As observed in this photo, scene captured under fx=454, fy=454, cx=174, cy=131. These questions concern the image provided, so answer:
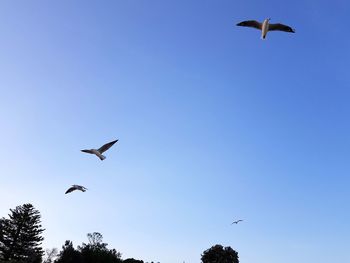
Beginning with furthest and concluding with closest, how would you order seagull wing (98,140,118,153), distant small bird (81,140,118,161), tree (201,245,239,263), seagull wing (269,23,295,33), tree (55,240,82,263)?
tree (201,245,239,263)
tree (55,240,82,263)
seagull wing (98,140,118,153)
distant small bird (81,140,118,161)
seagull wing (269,23,295,33)

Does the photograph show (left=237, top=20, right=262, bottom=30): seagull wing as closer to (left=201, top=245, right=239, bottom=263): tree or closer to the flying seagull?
the flying seagull

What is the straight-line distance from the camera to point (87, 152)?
25.1m

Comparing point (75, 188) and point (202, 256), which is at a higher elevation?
point (202, 256)

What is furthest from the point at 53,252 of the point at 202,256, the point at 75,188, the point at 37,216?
the point at 75,188

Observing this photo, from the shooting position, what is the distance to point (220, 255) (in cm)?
12031

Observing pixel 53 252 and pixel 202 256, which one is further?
pixel 53 252

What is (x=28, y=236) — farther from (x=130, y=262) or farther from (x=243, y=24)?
(x=243, y=24)

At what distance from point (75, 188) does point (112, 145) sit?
418cm

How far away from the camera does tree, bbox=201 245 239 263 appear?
394 feet

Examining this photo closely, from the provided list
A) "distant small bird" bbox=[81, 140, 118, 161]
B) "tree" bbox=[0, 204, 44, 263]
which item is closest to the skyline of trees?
"tree" bbox=[0, 204, 44, 263]

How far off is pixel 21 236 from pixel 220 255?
50.7 m

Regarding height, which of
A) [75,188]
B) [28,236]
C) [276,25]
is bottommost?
[75,188]

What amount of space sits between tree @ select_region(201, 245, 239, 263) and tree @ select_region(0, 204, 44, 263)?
1720 inches

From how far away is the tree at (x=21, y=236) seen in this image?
103 m
